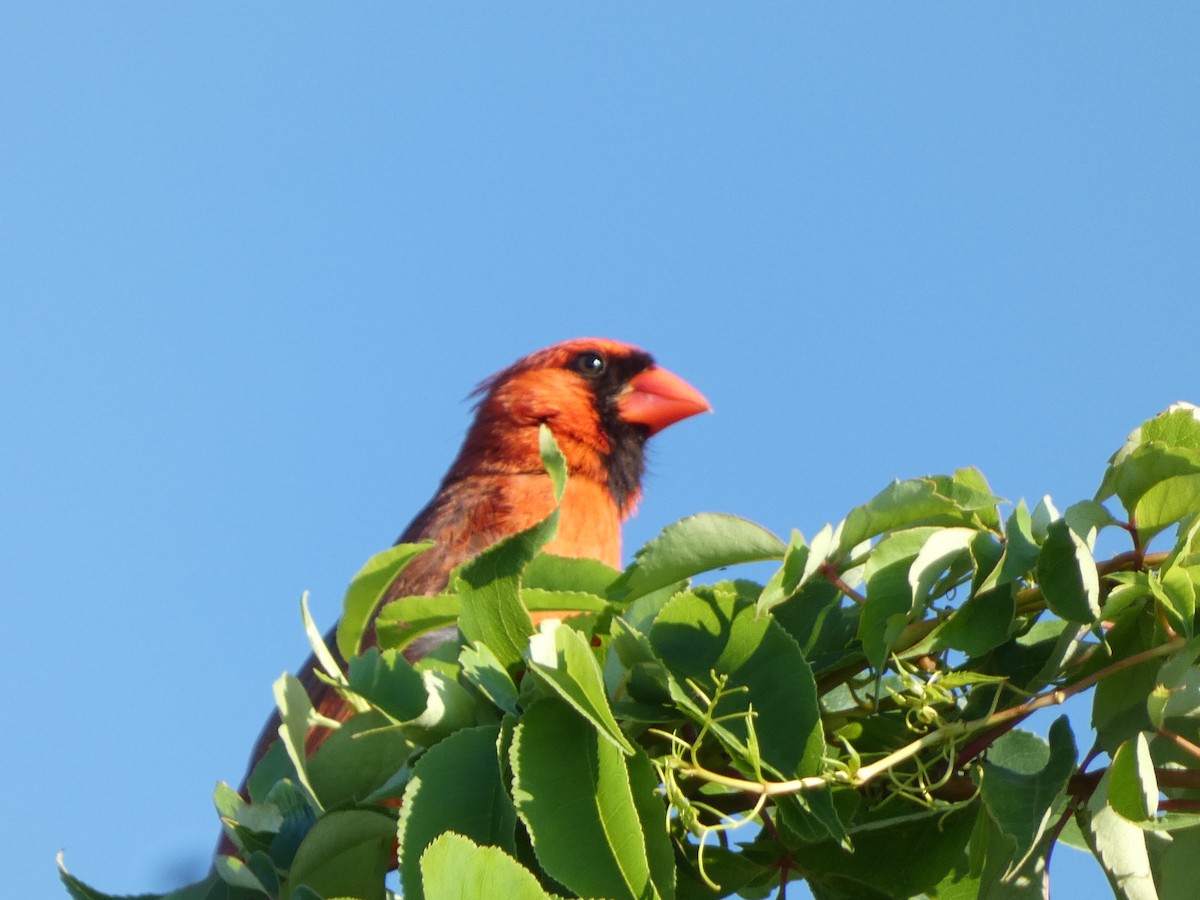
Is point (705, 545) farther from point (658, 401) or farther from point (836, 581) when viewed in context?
point (658, 401)

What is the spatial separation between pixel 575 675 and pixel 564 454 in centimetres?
363

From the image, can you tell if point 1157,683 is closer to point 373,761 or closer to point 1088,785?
point 1088,785

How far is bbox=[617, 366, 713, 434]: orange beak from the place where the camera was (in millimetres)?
5590

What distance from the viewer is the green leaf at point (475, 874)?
3.78 feet

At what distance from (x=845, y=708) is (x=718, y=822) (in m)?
0.20

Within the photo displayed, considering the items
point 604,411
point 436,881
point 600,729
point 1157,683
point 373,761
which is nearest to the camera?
point 436,881

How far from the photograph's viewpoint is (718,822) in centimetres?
158

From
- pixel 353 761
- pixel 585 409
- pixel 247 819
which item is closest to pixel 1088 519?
pixel 353 761

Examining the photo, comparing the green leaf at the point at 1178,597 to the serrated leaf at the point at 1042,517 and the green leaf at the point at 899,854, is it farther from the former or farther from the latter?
the green leaf at the point at 899,854

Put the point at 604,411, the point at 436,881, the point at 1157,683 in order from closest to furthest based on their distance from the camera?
the point at 436,881 < the point at 1157,683 < the point at 604,411

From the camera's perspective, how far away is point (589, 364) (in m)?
5.70

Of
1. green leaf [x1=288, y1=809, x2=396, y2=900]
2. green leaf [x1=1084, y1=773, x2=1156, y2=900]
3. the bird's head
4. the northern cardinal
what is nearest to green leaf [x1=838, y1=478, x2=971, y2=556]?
green leaf [x1=1084, y1=773, x2=1156, y2=900]

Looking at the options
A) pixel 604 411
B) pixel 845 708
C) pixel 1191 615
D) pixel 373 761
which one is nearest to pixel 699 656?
pixel 845 708

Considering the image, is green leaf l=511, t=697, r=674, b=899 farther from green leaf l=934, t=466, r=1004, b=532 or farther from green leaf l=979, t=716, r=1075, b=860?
Result: green leaf l=934, t=466, r=1004, b=532
